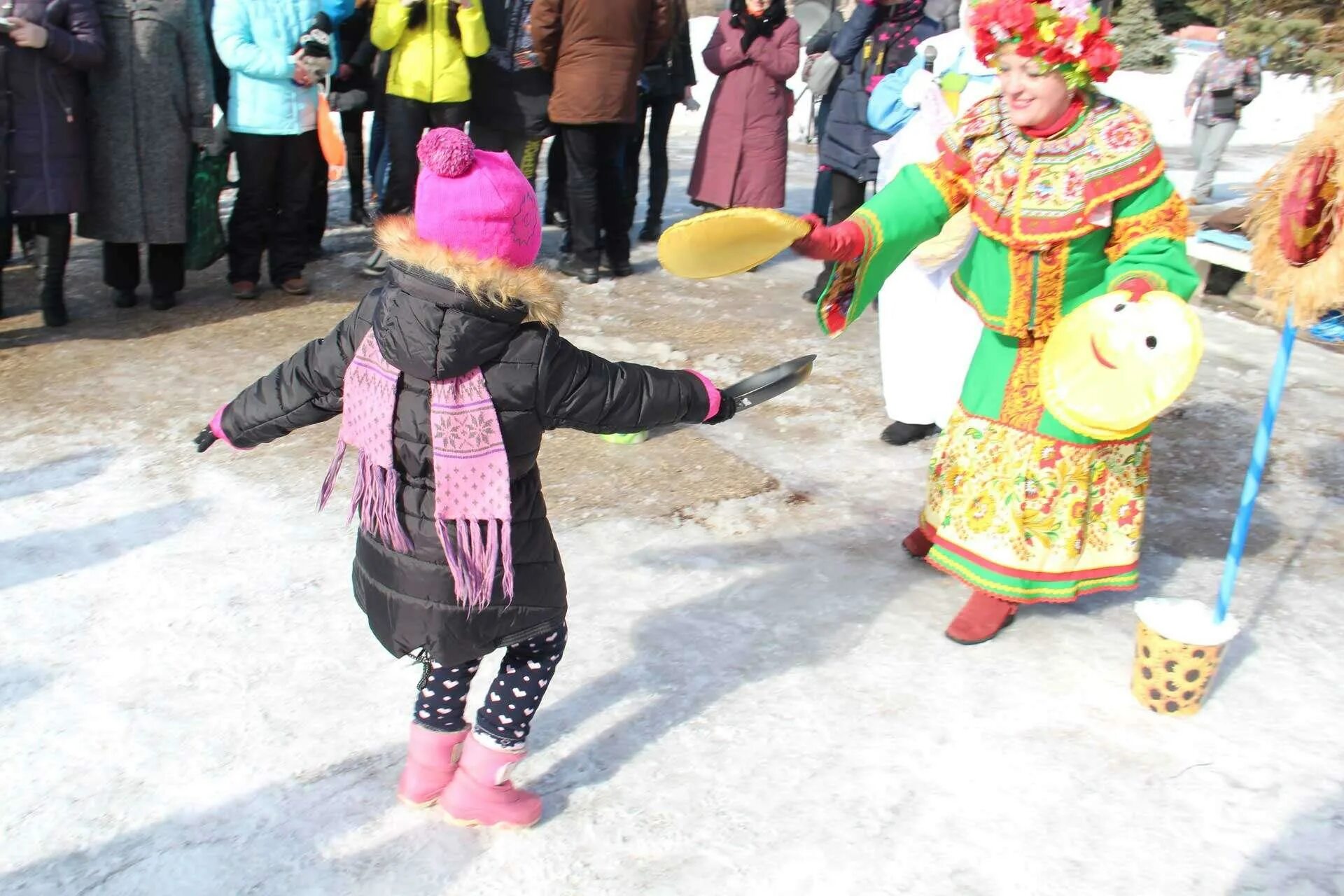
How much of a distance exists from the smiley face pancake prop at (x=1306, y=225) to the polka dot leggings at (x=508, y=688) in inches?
74.5

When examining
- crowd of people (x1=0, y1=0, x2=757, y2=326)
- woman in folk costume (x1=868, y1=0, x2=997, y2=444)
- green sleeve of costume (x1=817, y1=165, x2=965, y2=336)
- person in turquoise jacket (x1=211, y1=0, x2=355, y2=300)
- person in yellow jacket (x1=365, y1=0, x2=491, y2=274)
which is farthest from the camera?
person in yellow jacket (x1=365, y1=0, x2=491, y2=274)

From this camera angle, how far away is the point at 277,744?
2816 mm

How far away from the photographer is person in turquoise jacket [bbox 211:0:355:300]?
18.1ft

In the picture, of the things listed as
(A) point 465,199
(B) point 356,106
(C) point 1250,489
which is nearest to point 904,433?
(C) point 1250,489

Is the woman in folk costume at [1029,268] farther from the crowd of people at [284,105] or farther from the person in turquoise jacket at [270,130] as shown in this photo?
the person in turquoise jacket at [270,130]

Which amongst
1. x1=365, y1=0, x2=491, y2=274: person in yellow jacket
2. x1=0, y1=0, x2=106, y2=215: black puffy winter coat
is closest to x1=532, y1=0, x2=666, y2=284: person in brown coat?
x1=365, y1=0, x2=491, y2=274: person in yellow jacket

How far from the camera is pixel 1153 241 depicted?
9.68ft

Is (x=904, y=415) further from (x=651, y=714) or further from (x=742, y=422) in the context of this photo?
(x=651, y=714)

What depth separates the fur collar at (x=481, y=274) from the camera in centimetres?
214

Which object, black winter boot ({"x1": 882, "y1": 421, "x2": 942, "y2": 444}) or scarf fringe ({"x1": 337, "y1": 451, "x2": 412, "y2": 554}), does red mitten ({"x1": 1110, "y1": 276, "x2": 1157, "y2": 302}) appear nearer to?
scarf fringe ({"x1": 337, "y1": 451, "x2": 412, "y2": 554})

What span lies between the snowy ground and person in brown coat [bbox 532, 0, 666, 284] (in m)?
2.29

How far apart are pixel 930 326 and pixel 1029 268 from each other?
1.32 m

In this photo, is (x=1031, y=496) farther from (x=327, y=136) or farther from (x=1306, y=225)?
(x=327, y=136)

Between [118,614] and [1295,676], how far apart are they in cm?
327
